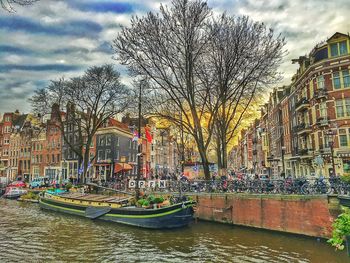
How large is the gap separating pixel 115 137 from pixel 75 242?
40.4m

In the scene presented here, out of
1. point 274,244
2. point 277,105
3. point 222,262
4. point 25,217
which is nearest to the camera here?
point 222,262

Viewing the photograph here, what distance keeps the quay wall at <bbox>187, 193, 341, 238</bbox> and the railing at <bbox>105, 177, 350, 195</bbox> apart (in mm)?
625

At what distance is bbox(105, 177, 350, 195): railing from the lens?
1712 centimetres

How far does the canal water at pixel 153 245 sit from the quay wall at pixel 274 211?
62cm

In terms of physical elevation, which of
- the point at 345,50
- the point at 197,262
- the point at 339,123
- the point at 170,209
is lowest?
the point at 197,262

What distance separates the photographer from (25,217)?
2634cm

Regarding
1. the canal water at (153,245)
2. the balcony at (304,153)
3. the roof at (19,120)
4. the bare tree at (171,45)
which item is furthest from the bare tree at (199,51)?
the roof at (19,120)

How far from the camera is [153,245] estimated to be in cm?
1628

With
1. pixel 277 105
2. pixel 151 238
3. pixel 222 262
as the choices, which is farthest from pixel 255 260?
pixel 277 105

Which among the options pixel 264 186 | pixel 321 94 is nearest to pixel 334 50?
pixel 321 94

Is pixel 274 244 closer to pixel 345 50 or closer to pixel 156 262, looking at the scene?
pixel 156 262

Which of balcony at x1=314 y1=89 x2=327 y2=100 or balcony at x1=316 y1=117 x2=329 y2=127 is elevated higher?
balcony at x1=314 y1=89 x2=327 y2=100

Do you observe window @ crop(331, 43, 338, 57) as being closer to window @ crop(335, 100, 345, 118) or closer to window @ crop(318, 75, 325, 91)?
window @ crop(318, 75, 325, 91)

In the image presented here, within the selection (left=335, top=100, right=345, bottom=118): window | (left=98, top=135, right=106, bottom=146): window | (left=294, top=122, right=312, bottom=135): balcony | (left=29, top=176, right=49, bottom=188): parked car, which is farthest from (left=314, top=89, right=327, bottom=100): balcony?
(left=29, top=176, right=49, bottom=188): parked car
